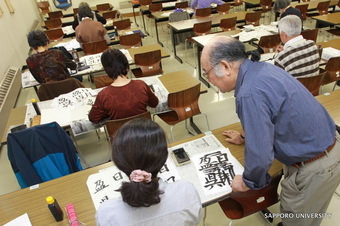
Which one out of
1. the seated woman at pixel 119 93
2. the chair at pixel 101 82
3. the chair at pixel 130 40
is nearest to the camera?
the seated woman at pixel 119 93

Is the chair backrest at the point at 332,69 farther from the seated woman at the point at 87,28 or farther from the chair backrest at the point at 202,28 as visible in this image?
the seated woman at the point at 87,28

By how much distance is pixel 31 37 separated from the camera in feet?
8.30

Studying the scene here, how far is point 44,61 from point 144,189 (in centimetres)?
239

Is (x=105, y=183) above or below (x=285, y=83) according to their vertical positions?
below

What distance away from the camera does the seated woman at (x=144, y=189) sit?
0.83 m

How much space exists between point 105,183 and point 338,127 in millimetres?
1650

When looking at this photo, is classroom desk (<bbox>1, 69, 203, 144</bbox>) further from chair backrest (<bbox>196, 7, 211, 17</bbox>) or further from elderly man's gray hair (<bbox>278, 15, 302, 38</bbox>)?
chair backrest (<bbox>196, 7, 211, 17</bbox>)

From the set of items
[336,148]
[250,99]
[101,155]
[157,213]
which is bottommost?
[101,155]

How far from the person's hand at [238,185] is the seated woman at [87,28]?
3430 mm

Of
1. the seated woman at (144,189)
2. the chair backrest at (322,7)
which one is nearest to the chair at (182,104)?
the seated woman at (144,189)

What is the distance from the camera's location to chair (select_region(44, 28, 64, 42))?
15.3ft

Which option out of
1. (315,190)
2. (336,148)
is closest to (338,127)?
(336,148)

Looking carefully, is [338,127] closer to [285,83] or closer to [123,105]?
[285,83]

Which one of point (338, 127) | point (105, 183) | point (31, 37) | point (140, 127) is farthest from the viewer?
point (31, 37)
